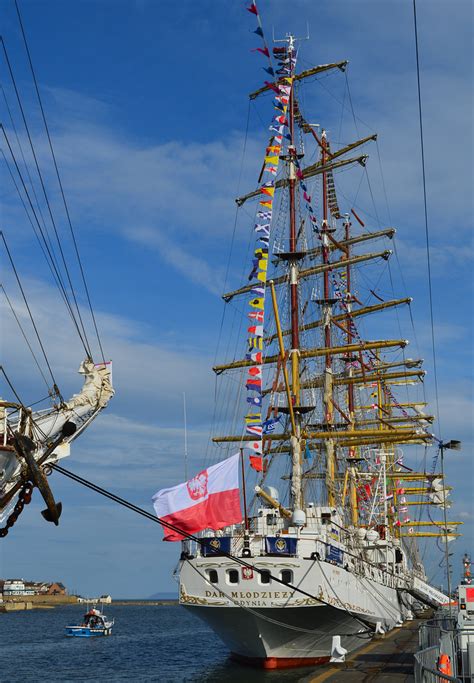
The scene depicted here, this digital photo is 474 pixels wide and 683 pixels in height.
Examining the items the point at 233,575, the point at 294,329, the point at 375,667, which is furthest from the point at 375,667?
the point at 294,329

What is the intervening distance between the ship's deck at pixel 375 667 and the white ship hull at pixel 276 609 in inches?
66.1

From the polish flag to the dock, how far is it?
6201 millimetres

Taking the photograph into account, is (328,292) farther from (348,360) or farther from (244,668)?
(244,668)

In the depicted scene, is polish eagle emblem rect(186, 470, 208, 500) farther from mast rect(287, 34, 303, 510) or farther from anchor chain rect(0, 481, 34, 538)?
anchor chain rect(0, 481, 34, 538)

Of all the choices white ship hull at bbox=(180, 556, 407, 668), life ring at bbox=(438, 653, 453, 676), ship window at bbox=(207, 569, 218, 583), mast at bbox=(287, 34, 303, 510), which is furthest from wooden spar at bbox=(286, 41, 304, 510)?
life ring at bbox=(438, 653, 453, 676)

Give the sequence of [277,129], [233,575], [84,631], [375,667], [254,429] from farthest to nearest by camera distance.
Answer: [84,631] < [277,129] < [254,429] < [233,575] < [375,667]

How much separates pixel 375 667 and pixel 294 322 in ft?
78.7

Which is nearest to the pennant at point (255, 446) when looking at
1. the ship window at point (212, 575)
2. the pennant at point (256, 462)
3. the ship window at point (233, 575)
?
the pennant at point (256, 462)

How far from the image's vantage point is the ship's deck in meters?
22.1

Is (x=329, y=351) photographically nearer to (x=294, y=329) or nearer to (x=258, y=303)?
(x=294, y=329)

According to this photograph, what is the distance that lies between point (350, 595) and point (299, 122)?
3152 cm

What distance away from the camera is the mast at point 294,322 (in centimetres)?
4166

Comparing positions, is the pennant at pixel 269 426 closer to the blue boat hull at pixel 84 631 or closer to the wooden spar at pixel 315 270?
the wooden spar at pixel 315 270

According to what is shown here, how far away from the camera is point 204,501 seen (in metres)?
29.0
